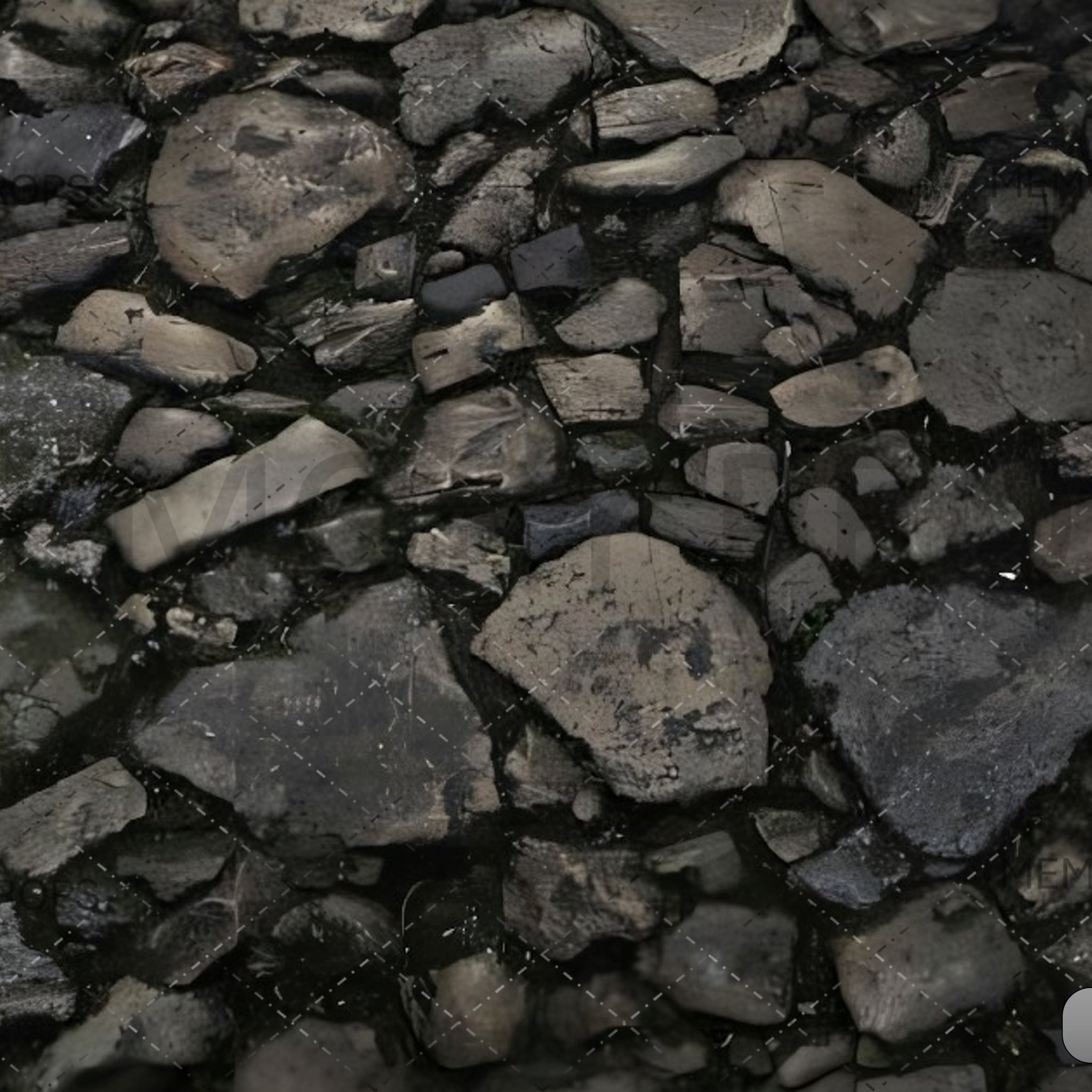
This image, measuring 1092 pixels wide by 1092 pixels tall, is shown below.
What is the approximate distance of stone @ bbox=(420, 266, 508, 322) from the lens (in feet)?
6.27

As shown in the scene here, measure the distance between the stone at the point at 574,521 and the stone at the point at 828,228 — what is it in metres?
0.46

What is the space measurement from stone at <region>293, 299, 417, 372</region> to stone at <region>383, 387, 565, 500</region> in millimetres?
111

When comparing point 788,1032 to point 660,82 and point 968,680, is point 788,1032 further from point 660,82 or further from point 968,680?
point 660,82

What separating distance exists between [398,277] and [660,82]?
20.2 inches

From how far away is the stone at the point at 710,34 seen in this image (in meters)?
1.97

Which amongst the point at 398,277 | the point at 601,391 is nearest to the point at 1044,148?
the point at 601,391

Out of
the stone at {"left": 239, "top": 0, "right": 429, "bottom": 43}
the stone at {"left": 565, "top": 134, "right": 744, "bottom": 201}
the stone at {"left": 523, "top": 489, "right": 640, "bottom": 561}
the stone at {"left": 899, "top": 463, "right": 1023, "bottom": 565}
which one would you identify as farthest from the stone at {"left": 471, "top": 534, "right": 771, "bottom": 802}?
the stone at {"left": 239, "top": 0, "right": 429, "bottom": 43}

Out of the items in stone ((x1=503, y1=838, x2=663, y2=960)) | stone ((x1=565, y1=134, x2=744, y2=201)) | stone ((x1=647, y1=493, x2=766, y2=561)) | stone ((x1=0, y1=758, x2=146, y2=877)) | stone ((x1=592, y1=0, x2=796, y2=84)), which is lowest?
stone ((x1=503, y1=838, x2=663, y2=960))

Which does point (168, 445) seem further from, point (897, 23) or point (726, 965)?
point (897, 23)

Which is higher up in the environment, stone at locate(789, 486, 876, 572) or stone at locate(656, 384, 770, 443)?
stone at locate(656, 384, 770, 443)

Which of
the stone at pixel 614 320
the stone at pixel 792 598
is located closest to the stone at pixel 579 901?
the stone at pixel 792 598

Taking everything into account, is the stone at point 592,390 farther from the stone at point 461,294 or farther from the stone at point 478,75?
the stone at point 478,75

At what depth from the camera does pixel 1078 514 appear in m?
1.92

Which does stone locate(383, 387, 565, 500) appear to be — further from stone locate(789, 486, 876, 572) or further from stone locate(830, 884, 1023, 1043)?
stone locate(830, 884, 1023, 1043)
